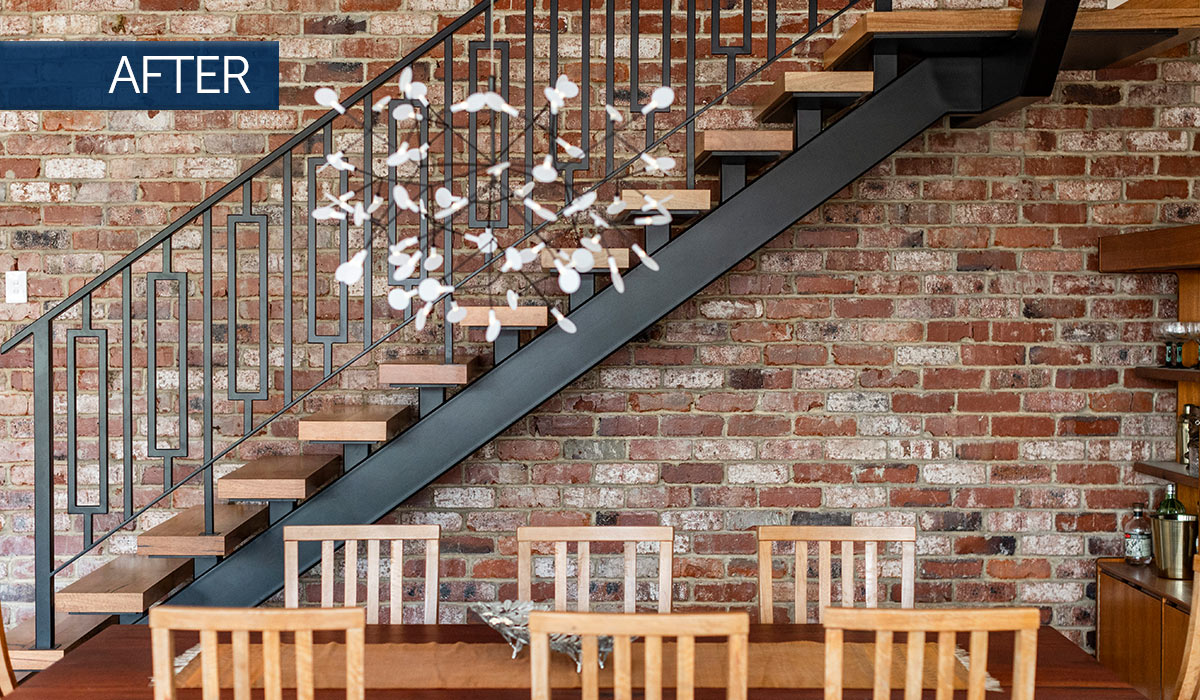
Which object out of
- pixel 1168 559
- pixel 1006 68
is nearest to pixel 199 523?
pixel 1006 68

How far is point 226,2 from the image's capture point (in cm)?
370

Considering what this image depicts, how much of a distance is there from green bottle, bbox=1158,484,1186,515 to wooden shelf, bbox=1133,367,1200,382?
0.38 m

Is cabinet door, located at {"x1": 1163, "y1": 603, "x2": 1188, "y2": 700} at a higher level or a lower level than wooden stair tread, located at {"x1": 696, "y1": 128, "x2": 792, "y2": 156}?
lower

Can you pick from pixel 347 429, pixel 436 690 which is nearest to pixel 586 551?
pixel 436 690

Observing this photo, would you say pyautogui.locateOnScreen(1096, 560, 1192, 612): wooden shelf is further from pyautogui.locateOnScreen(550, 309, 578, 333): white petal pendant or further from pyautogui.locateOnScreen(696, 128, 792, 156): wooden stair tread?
pyautogui.locateOnScreen(550, 309, 578, 333): white petal pendant

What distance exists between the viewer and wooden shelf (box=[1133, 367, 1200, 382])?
329 centimetres

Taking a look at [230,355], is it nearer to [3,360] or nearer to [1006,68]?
[3,360]

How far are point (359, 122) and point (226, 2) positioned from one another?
2.29 feet

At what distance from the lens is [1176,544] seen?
10.8 feet

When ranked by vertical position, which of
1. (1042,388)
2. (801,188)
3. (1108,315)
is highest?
(801,188)

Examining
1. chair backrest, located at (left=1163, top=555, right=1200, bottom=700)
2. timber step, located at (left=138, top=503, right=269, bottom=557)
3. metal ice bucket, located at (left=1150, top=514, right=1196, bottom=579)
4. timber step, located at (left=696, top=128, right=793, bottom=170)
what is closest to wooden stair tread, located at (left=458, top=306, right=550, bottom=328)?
timber step, located at (left=696, top=128, right=793, bottom=170)

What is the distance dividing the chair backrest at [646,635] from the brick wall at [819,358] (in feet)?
7.06

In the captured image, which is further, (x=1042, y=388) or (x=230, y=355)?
(x=1042, y=388)

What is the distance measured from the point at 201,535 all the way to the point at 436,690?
1238 mm
